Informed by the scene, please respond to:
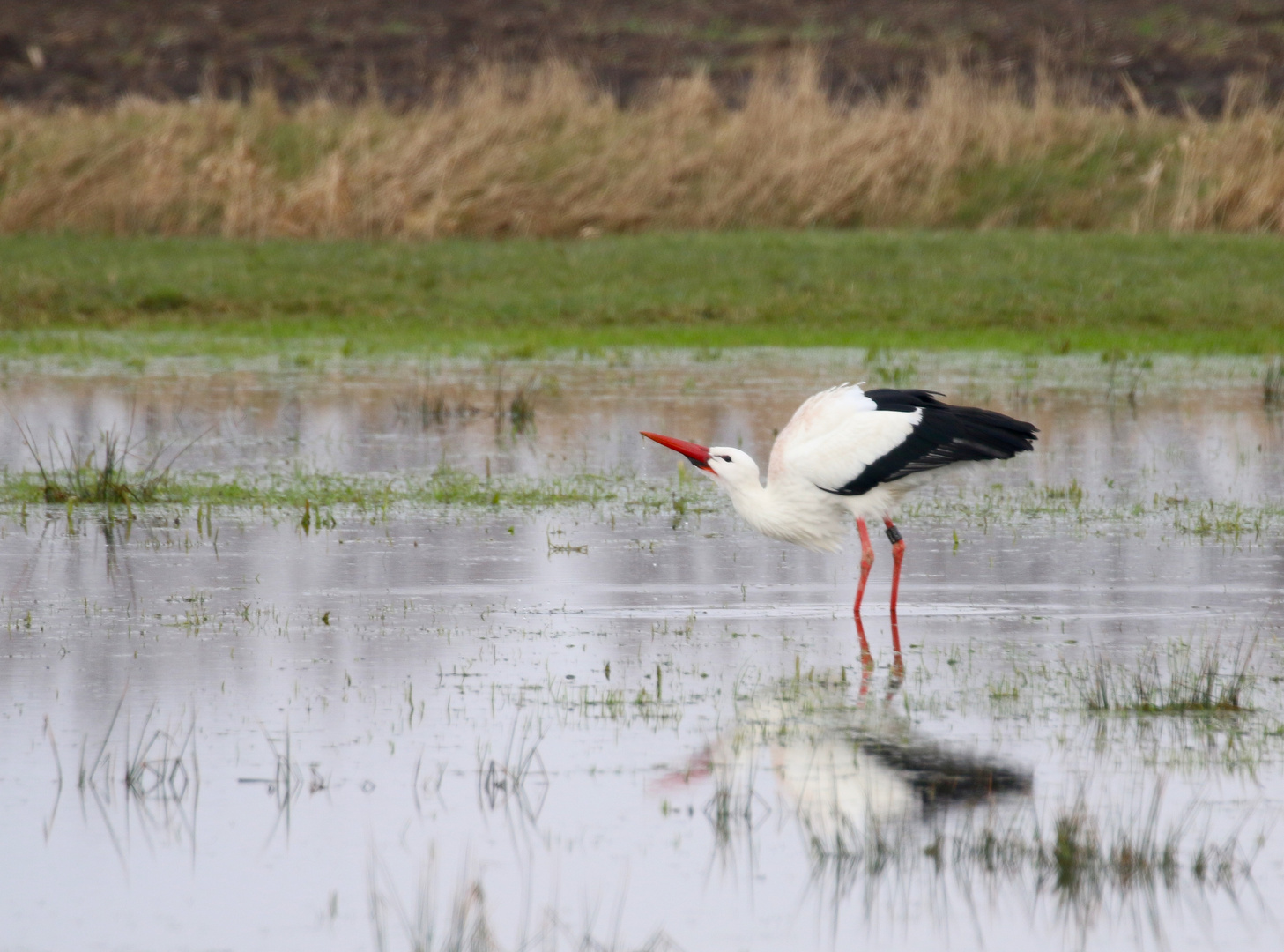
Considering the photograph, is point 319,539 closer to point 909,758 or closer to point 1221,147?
point 909,758

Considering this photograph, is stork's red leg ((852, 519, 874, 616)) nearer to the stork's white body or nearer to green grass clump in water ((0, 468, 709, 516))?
the stork's white body

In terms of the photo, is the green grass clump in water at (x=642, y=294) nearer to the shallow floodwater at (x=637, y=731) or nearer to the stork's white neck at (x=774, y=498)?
the shallow floodwater at (x=637, y=731)

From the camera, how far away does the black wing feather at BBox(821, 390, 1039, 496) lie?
8789mm

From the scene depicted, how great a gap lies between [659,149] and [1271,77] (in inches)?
493

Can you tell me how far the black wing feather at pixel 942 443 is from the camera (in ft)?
28.8

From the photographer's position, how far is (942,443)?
8852mm

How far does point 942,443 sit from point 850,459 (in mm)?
422

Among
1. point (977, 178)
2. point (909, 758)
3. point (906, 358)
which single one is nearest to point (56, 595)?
point (909, 758)

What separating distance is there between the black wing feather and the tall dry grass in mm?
14595

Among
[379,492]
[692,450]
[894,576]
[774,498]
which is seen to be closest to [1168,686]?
[894,576]

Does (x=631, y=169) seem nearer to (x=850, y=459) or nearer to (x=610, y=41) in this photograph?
(x=610, y=41)

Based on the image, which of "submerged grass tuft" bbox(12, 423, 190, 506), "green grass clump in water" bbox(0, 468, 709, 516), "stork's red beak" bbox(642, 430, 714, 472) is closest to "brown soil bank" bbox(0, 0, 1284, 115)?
"green grass clump in water" bbox(0, 468, 709, 516)

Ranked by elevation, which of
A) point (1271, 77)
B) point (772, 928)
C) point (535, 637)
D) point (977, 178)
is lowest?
point (772, 928)

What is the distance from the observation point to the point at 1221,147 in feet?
78.6
